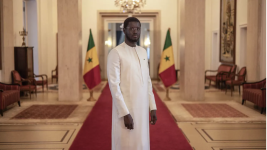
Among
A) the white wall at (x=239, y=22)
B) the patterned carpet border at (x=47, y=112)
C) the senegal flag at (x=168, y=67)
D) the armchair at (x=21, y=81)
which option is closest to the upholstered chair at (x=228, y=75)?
the white wall at (x=239, y=22)

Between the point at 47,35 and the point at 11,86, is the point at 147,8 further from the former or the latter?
the point at 11,86

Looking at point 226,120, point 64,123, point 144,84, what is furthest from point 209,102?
point 144,84

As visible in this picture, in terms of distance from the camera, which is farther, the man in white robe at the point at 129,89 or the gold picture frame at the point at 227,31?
the gold picture frame at the point at 227,31

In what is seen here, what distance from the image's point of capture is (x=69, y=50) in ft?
30.7

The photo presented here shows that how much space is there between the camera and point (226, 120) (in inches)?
270

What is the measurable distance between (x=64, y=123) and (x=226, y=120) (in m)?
3.39

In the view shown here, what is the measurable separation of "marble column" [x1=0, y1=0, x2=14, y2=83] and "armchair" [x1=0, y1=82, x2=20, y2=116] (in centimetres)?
72

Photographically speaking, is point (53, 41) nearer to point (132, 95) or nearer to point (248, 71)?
point (248, 71)

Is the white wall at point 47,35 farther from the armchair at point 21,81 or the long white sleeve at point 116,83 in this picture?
the long white sleeve at point 116,83

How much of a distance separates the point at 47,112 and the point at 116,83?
5.26m

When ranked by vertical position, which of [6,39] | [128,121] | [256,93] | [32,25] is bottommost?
[256,93]

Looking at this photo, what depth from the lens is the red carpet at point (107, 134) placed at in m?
4.98

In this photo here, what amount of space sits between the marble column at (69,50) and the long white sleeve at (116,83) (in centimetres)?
655

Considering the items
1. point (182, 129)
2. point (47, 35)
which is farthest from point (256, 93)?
point (47, 35)
